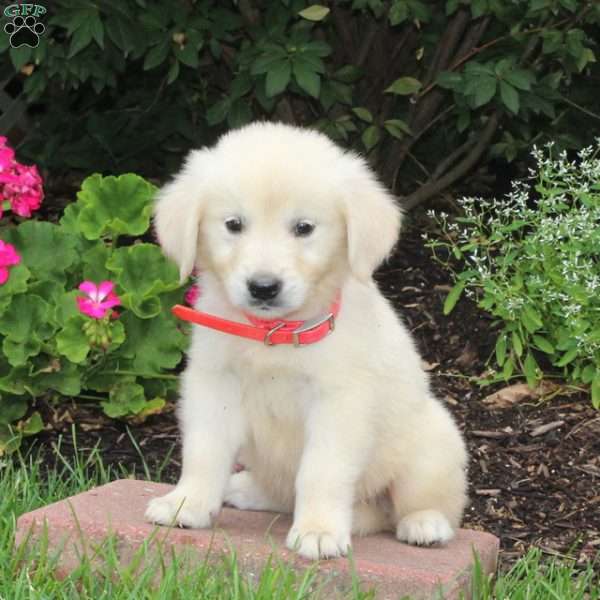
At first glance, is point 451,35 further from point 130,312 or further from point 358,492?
point 358,492

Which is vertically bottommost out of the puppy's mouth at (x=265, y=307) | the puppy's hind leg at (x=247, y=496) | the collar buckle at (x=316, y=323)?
the puppy's hind leg at (x=247, y=496)

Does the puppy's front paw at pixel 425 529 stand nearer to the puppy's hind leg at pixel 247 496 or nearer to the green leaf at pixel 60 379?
the puppy's hind leg at pixel 247 496

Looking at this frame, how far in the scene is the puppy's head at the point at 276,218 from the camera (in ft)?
11.1

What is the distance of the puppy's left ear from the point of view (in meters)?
3.51

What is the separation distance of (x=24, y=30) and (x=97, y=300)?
2.02 meters

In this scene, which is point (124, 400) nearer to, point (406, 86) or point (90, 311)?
point (90, 311)

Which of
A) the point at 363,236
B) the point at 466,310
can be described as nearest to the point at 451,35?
the point at 466,310

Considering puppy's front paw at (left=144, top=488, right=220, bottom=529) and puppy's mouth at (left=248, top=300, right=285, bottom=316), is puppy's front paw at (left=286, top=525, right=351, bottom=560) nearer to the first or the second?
puppy's front paw at (left=144, top=488, right=220, bottom=529)

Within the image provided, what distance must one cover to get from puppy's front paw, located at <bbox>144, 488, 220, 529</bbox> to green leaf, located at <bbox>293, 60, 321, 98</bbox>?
2182mm

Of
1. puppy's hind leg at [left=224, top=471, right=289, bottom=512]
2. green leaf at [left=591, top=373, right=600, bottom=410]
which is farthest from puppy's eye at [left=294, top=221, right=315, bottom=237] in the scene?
green leaf at [left=591, top=373, right=600, bottom=410]

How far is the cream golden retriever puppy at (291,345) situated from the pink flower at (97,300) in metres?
1.14

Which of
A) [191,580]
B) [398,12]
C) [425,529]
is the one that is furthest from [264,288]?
[398,12]

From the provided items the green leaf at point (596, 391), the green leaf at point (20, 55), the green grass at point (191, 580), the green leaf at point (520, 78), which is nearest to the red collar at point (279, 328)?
the green grass at point (191, 580)

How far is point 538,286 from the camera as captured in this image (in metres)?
5.29
